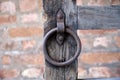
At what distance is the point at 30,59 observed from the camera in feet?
6.58

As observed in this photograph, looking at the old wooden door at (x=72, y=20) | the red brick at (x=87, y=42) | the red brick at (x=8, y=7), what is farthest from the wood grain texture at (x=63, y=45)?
the red brick at (x=8, y=7)

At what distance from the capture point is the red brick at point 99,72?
199 cm

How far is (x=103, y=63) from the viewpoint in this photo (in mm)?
1992

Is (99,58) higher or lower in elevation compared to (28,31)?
lower

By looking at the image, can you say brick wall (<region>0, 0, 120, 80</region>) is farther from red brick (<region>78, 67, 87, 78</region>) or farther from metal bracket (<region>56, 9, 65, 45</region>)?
metal bracket (<region>56, 9, 65, 45</region>)

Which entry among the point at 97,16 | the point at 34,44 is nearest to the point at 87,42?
the point at 34,44

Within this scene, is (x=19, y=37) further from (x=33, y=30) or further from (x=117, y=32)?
(x=117, y=32)

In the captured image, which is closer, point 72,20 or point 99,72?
point 72,20

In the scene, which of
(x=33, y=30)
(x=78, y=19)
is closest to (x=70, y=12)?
(x=78, y=19)

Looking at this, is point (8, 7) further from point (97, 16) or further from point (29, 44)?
point (97, 16)

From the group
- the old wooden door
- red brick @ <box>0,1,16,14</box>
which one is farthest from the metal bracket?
red brick @ <box>0,1,16,14</box>

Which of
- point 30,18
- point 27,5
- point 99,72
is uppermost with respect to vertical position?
point 27,5

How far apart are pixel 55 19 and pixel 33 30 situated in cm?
131

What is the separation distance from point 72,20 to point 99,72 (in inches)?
54.2
